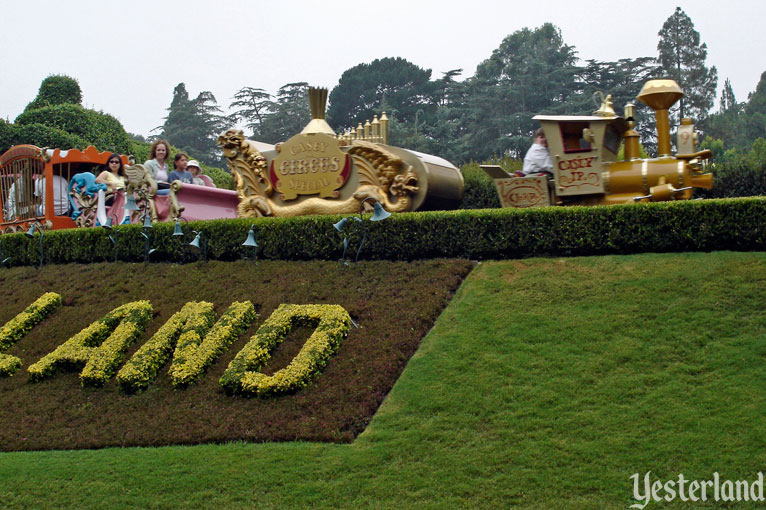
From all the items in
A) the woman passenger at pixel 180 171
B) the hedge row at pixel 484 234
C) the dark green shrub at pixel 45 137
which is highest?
the dark green shrub at pixel 45 137

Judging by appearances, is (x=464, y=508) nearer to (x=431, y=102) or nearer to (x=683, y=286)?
(x=683, y=286)

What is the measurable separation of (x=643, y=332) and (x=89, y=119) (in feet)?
76.2

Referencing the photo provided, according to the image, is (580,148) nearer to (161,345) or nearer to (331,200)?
(331,200)

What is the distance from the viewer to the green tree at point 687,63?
3619 cm

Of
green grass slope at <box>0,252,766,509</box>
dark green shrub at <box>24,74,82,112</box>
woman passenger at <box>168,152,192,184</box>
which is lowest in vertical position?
green grass slope at <box>0,252,766,509</box>

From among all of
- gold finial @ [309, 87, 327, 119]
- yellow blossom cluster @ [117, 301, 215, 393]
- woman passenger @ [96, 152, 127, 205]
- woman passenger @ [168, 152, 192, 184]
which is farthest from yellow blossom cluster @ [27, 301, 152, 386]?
woman passenger @ [96, 152, 127, 205]

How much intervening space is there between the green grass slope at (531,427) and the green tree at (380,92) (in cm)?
2827

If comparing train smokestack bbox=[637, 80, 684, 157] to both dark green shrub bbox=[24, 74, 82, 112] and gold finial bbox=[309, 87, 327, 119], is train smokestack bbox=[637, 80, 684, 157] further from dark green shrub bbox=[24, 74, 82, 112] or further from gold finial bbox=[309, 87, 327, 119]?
dark green shrub bbox=[24, 74, 82, 112]

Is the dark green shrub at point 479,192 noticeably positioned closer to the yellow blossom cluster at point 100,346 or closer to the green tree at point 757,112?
the yellow blossom cluster at point 100,346

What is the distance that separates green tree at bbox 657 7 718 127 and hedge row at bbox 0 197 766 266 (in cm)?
2716

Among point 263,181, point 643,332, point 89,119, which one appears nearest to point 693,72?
point 89,119

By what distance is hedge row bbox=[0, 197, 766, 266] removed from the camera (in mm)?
10766

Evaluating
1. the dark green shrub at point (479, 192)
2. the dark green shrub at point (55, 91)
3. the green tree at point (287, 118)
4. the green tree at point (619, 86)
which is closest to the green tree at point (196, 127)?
the green tree at point (287, 118)

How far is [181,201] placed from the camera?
1530 cm
